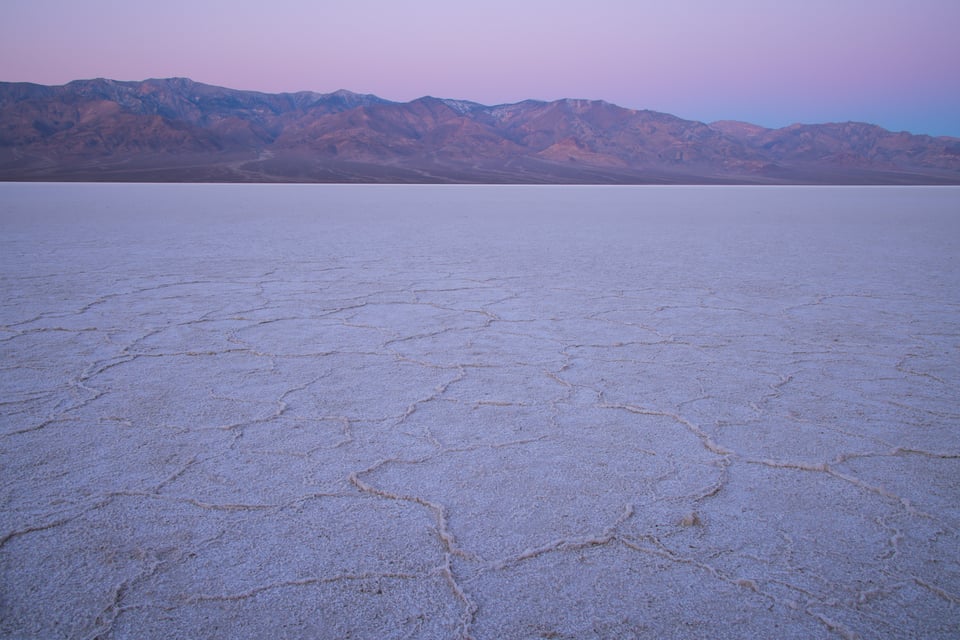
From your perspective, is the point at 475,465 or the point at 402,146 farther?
the point at 402,146

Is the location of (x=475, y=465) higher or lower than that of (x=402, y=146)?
lower

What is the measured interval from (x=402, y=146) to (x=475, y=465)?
6548 centimetres

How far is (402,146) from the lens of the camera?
2527 inches

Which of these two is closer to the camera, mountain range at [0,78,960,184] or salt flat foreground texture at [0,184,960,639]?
salt flat foreground texture at [0,184,960,639]

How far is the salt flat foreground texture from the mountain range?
33077mm

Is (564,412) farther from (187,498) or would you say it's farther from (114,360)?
(114,360)

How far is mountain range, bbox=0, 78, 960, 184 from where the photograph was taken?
44.1m

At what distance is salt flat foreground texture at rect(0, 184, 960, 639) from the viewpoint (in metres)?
1.14

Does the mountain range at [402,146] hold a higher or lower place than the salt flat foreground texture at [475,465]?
higher

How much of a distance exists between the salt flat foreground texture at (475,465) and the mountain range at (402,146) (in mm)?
33077

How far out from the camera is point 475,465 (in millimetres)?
1649

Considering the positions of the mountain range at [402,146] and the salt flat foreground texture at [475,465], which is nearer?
the salt flat foreground texture at [475,465]

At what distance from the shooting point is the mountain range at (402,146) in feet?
145

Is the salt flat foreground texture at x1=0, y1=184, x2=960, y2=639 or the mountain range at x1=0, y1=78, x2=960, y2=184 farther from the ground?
the mountain range at x1=0, y1=78, x2=960, y2=184
